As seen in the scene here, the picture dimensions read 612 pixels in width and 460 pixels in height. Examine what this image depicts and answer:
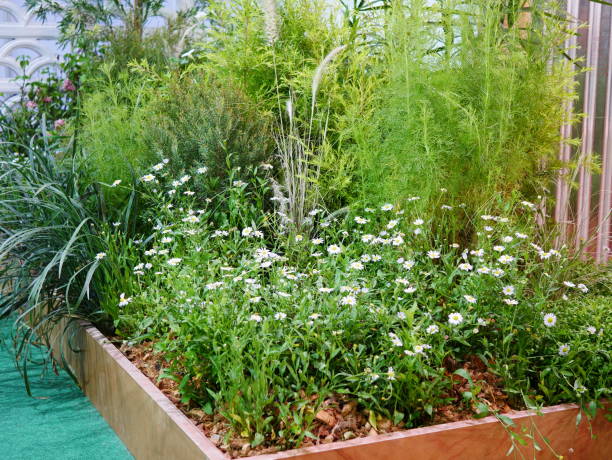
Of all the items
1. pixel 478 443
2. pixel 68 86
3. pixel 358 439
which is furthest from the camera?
pixel 68 86

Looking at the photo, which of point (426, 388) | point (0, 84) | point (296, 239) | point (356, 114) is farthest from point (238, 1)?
point (0, 84)

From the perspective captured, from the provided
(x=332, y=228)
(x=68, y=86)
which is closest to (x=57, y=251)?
(x=332, y=228)

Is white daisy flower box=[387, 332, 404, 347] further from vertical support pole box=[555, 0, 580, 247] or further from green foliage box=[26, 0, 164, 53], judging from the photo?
green foliage box=[26, 0, 164, 53]

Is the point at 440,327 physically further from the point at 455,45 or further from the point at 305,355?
the point at 455,45

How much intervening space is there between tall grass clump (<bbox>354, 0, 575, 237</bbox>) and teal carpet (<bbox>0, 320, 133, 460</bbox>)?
1655 millimetres

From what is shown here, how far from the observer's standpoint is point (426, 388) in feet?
7.00

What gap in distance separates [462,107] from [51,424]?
218 cm

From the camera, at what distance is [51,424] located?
8.59 feet

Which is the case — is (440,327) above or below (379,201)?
below

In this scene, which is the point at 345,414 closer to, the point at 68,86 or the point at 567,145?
the point at 567,145

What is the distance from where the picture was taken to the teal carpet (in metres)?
2.38

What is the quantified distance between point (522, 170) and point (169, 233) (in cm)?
182

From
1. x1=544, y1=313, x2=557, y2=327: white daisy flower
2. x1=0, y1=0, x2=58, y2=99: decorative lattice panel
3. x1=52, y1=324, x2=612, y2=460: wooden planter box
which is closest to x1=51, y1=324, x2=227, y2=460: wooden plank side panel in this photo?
x1=52, y1=324, x2=612, y2=460: wooden planter box

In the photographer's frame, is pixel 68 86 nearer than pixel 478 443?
No
